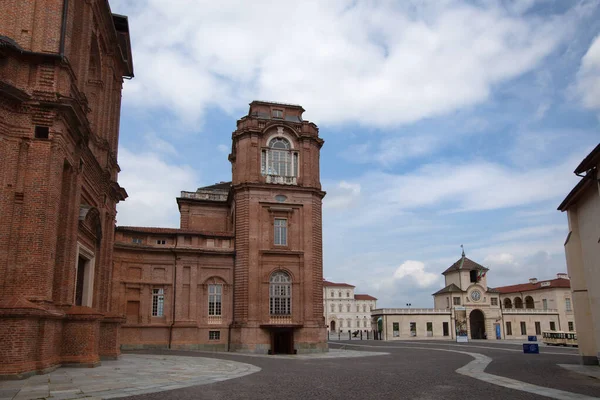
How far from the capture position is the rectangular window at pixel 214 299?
127 feet

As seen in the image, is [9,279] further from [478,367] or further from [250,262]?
[250,262]

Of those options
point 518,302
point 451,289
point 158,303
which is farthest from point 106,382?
point 518,302

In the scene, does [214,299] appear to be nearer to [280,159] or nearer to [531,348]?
[280,159]

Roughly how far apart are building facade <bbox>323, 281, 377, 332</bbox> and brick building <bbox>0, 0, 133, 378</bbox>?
4300 inches

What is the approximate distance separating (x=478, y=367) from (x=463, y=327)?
4932 cm

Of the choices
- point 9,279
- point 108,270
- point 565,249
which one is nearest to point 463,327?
point 565,249

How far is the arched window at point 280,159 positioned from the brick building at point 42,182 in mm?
18122

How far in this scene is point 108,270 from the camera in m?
28.7

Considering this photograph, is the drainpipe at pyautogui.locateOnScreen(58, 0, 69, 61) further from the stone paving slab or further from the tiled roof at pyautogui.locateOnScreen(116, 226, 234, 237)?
the tiled roof at pyautogui.locateOnScreen(116, 226, 234, 237)

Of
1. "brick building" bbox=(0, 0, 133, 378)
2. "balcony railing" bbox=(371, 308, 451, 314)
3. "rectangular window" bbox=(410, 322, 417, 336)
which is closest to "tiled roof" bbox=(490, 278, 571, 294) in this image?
"balcony railing" bbox=(371, 308, 451, 314)

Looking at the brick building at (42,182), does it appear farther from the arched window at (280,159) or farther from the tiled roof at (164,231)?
the arched window at (280,159)

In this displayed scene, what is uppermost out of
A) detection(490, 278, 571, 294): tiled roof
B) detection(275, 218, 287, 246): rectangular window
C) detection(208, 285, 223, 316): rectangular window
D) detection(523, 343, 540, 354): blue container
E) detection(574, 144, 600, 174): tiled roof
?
detection(275, 218, 287, 246): rectangular window

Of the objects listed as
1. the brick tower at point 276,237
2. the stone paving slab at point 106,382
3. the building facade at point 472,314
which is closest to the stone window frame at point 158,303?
the brick tower at point 276,237

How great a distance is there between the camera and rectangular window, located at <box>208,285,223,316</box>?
38844mm
